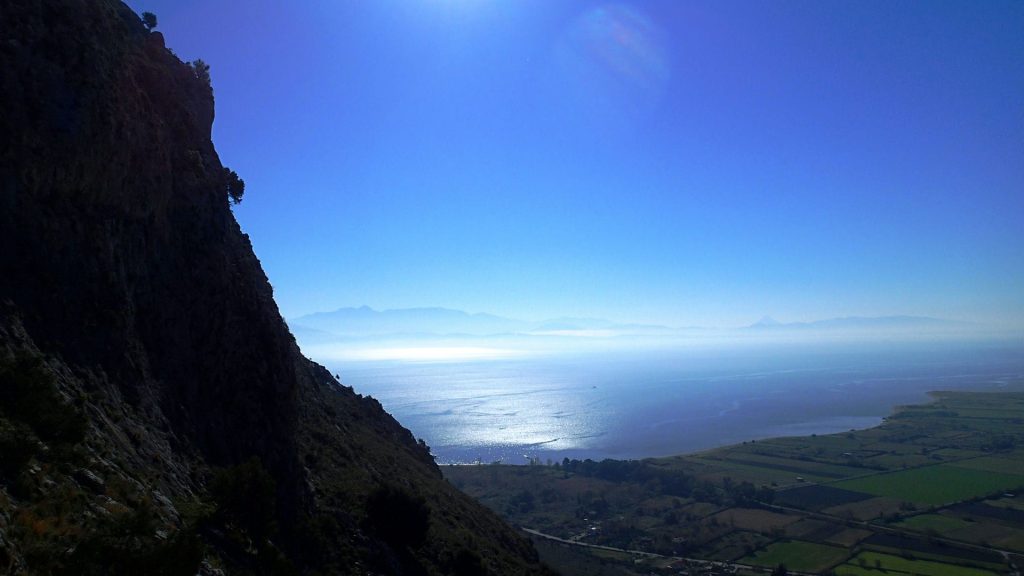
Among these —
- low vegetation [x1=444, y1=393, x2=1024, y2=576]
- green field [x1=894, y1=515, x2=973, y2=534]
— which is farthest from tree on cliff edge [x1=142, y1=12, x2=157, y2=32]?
green field [x1=894, y1=515, x2=973, y2=534]

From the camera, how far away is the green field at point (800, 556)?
47.5 meters

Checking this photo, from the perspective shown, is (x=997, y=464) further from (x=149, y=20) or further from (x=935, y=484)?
(x=149, y=20)

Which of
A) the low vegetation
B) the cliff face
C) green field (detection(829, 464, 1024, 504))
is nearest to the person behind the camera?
the cliff face

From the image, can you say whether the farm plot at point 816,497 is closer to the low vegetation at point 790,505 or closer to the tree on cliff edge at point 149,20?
the low vegetation at point 790,505

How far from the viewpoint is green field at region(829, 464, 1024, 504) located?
2726 inches

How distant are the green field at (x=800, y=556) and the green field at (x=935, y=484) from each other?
25091 mm

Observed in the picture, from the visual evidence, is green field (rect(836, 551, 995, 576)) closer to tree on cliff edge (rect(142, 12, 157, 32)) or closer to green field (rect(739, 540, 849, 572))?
green field (rect(739, 540, 849, 572))

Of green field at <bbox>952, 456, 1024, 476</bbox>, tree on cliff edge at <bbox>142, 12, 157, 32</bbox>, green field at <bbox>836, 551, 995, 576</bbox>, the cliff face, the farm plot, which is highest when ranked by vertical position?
tree on cliff edge at <bbox>142, 12, 157, 32</bbox>

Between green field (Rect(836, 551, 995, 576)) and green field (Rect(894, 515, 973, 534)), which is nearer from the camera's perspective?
green field (Rect(836, 551, 995, 576))

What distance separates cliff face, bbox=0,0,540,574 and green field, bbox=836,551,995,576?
38.8 m

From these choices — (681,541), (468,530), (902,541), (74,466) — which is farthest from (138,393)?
(902,541)

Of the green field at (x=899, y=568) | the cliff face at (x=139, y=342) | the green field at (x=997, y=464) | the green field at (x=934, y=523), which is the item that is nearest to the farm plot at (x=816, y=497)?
the green field at (x=934, y=523)

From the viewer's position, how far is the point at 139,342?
15.7 m

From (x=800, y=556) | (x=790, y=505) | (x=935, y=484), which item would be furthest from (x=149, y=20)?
(x=935, y=484)
